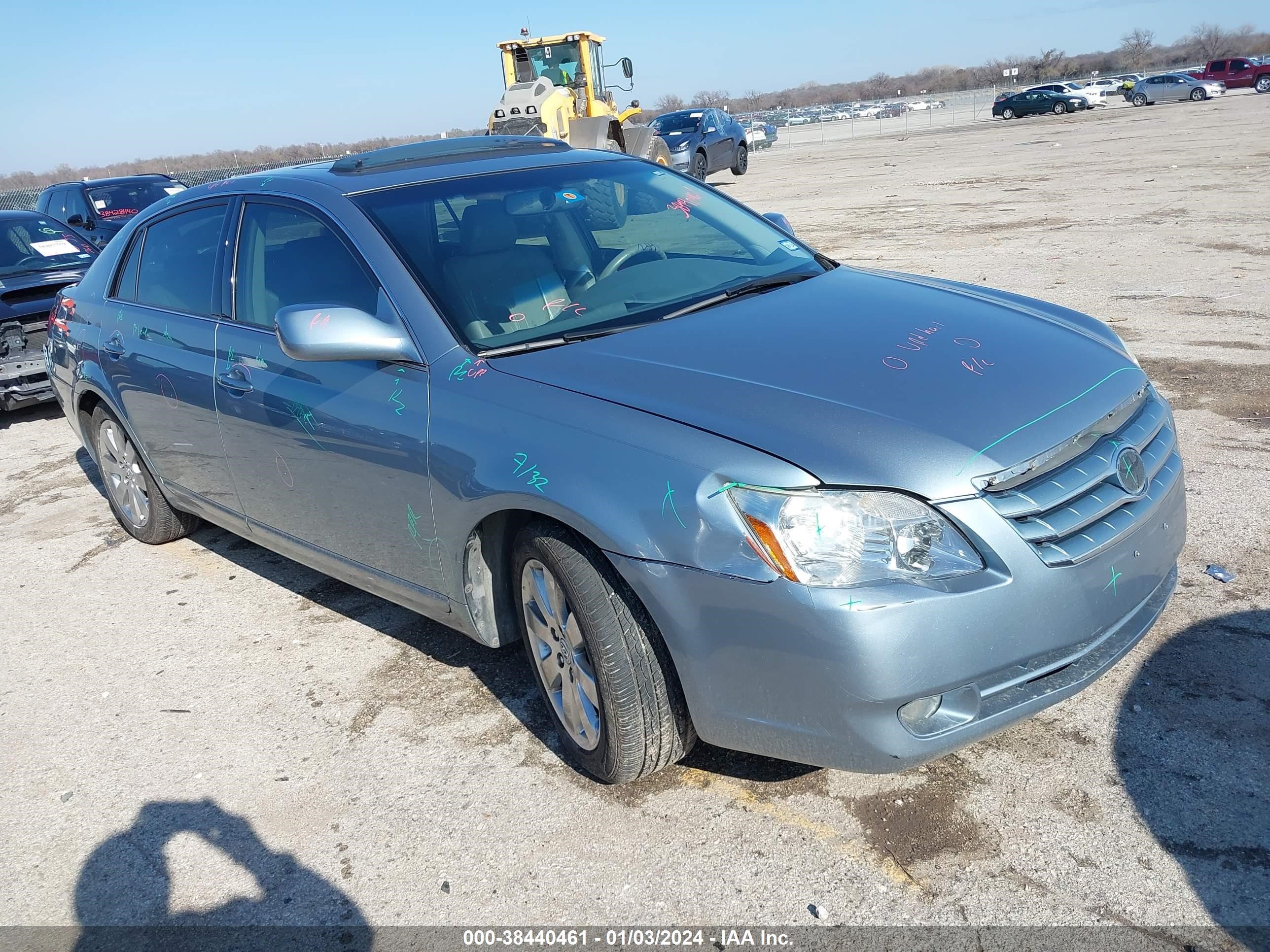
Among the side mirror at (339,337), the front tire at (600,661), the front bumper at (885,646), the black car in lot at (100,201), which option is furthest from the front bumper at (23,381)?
the front bumper at (885,646)

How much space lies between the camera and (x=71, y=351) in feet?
17.7

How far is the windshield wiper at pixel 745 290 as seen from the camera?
135 inches

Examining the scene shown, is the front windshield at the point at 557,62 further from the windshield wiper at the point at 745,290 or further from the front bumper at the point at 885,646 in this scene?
the front bumper at the point at 885,646

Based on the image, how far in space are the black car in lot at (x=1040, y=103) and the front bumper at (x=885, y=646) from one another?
45589mm

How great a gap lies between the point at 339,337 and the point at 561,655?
1.15m

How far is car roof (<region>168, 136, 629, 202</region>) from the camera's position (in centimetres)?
382

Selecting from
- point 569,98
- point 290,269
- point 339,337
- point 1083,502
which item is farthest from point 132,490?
point 569,98

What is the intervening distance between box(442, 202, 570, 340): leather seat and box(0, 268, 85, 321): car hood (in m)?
6.21

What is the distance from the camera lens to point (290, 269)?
3854 millimetres

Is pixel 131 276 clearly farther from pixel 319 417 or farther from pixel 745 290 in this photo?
pixel 745 290

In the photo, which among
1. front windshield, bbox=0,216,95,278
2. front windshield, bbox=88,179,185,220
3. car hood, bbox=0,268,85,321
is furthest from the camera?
front windshield, bbox=88,179,185,220

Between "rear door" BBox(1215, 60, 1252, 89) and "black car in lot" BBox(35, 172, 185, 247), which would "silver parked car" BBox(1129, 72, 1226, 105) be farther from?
"black car in lot" BBox(35, 172, 185, 247)

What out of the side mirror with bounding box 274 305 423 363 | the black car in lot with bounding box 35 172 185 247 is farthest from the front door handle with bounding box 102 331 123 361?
the black car in lot with bounding box 35 172 185 247

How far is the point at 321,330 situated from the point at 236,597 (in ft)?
6.78
